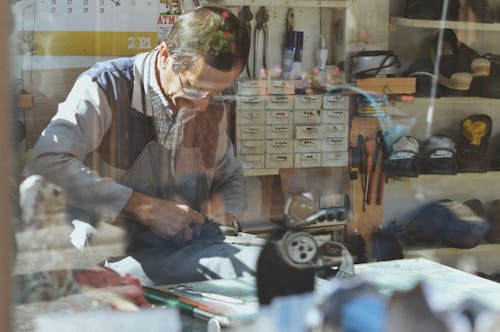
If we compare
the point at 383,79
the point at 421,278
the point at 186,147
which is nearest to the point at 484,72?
the point at 383,79

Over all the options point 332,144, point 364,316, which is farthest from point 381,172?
point 364,316

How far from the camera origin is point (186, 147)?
117 cm

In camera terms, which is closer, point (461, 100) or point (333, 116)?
point (333, 116)

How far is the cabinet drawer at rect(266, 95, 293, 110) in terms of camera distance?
1.27m

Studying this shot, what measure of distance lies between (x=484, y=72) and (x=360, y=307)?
2.30 feet

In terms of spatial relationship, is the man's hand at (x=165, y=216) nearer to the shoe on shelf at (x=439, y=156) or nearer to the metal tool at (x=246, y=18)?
the metal tool at (x=246, y=18)

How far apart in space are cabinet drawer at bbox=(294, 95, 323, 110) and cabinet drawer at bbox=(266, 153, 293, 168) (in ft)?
0.29

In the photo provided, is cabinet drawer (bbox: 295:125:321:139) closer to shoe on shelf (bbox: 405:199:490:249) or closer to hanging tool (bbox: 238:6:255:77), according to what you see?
hanging tool (bbox: 238:6:255:77)

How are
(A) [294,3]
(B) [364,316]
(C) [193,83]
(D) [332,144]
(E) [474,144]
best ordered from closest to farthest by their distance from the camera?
(B) [364,316], (C) [193,83], (A) [294,3], (D) [332,144], (E) [474,144]

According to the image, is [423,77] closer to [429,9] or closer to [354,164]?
[429,9]

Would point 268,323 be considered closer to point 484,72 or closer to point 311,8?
point 311,8

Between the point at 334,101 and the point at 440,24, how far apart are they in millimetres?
321

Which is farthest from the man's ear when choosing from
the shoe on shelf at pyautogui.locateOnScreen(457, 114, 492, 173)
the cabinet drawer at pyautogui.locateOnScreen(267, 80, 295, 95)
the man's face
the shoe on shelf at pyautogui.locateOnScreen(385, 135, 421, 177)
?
the shoe on shelf at pyautogui.locateOnScreen(457, 114, 492, 173)

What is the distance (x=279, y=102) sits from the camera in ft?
4.21
